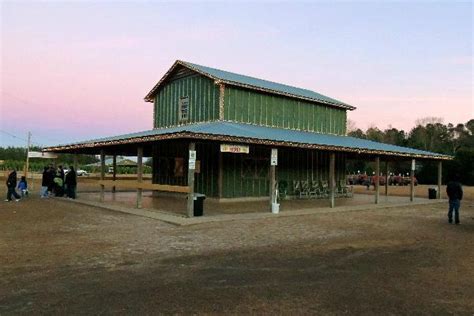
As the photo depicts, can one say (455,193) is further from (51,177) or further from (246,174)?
(51,177)

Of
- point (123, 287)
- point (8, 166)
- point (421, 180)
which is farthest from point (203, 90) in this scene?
point (8, 166)

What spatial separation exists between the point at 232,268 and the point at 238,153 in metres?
13.3

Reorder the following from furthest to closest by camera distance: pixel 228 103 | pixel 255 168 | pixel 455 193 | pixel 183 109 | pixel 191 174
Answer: pixel 183 109
pixel 255 168
pixel 228 103
pixel 455 193
pixel 191 174

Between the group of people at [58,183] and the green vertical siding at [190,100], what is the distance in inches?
249

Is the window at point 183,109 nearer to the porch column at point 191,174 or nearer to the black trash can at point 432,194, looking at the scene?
the porch column at point 191,174

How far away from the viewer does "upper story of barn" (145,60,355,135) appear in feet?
71.9

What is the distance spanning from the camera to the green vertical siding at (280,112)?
2208cm

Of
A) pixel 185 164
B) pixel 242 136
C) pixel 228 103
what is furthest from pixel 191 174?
pixel 185 164

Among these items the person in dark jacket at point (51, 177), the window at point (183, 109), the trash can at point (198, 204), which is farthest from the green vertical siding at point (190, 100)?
the trash can at point (198, 204)

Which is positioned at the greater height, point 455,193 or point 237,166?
point 237,166

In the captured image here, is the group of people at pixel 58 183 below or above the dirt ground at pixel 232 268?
above

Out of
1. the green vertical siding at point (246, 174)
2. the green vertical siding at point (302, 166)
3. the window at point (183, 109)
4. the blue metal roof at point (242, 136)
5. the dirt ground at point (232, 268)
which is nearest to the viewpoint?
the dirt ground at point (232, 268)

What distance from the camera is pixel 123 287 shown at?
242 inches

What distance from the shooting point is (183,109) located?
24.2 metres
